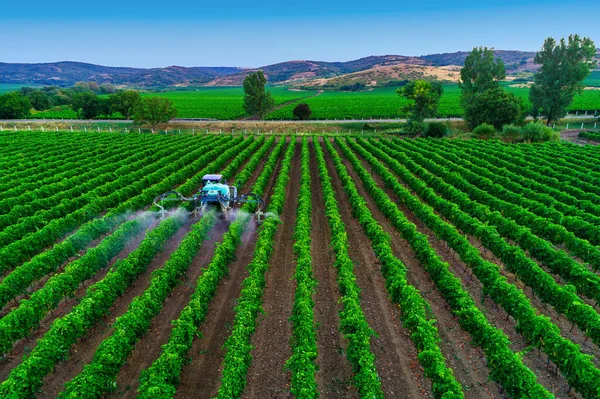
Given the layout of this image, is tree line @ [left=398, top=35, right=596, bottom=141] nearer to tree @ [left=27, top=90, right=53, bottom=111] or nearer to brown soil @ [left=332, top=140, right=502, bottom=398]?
brown soil @ [left=332, top=140, right=502, bottom=398]

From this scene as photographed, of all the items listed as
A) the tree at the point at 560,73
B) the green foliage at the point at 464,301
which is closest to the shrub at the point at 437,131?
the tree at the point at 560,73

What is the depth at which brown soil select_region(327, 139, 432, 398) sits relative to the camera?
10930mm

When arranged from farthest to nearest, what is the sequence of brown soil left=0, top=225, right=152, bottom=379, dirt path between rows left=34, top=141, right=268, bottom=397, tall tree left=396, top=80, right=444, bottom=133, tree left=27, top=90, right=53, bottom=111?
tree left=27, top=90, right=53, bottom=111 < tall tree left=396, top=80, right=444, bottom=133 < brown soil left=0, top=225, right=152, bottom=379 < dirt path between rows left=34, top=141, right=268, bottom=397

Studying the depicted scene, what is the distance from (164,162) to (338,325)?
1146 inches

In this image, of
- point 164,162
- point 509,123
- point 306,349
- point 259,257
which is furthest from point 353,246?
point 509,123

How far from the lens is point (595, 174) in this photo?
3059 centimetres

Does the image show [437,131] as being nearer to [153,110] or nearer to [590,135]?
[590,135]

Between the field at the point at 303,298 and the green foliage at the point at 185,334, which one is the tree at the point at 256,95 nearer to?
the field at the point at 303,298

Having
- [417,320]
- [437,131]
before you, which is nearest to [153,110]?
[437,131]

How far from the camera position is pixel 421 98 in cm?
6200

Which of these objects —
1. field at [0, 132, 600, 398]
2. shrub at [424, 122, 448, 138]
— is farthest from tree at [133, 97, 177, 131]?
shrub at [424, 122, 448, 138]

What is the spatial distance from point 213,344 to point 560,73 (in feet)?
239

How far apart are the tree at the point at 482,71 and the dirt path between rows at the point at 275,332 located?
202ft

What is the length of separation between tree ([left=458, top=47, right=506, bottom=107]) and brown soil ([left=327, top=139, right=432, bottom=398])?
5975 cm
